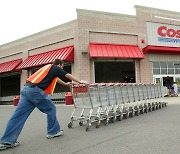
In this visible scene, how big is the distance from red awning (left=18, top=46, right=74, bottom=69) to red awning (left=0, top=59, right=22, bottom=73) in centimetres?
141

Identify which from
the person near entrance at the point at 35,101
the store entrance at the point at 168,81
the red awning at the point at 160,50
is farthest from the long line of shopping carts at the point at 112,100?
the store entrance at the point at 168,81

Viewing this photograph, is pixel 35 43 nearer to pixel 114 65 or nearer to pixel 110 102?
pixel 114 65

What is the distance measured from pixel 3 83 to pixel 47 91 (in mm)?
28057

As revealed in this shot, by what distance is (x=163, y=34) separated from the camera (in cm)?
2195

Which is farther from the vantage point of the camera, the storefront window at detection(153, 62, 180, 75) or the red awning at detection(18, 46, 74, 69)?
the storefront window at detection(153, 62, 180, 75)

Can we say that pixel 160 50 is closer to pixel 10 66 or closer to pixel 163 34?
pixel 163 34

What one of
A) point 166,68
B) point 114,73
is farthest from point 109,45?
point 114,73

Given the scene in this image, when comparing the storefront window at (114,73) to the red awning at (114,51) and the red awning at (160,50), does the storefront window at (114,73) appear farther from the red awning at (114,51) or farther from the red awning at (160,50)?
the red awning at (114,51)

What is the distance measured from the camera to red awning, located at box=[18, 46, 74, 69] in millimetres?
18611

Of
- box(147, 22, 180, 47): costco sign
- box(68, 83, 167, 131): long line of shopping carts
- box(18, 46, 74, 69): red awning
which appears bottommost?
box(68, 83, 167, 131): long line of shopping carts

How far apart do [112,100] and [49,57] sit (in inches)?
523

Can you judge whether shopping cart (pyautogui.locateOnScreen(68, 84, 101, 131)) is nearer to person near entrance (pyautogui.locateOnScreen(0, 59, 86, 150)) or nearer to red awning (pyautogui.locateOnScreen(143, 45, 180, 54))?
person near entrance (pyautogui.locateOnScreen(0, 59, 86, 150))

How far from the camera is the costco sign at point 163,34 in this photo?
21625 mm

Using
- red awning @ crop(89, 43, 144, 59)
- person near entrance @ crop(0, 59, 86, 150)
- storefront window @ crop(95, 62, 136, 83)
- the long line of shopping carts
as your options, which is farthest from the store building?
person near entrance @ crop(0, 59, 86, 150)
